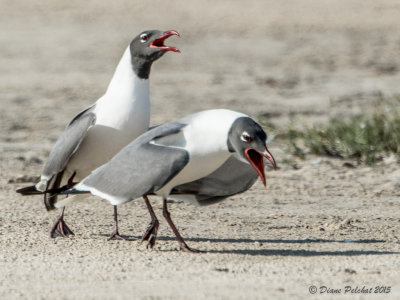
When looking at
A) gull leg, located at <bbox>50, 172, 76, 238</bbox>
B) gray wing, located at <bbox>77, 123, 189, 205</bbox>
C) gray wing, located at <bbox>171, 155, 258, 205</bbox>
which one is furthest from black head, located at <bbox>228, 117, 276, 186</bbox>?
gull leg, located at <bbox>50, 172, 76, 238</bbox>

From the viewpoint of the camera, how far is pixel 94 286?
171 inches

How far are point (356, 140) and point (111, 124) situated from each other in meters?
2.85

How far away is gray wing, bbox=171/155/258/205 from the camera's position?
511 centimetres

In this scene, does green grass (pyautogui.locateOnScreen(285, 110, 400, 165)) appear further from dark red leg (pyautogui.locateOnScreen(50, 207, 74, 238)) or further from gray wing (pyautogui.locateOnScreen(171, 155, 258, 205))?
dark red leg (pyautogui.locateOnScreen(50, 207, 74, 238))

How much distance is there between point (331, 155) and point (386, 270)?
327 cm

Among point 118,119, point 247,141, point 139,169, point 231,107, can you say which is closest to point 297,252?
point 247,141

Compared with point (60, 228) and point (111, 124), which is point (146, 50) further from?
point (60, 228)

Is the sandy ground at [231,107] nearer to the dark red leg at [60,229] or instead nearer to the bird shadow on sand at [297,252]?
the bird shadow on sand at [297,252]

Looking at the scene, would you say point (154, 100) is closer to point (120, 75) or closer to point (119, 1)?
point (120, 75)

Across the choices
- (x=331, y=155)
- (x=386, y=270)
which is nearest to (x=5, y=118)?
(x=331, y=155)

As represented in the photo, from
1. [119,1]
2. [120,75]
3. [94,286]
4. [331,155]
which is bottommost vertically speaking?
[119,1]

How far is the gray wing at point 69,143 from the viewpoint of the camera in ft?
Result: 17.5

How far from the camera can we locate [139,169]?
4.84m

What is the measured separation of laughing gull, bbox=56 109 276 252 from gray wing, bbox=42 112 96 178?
319 millimetres
